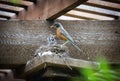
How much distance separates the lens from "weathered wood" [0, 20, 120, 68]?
2637mm

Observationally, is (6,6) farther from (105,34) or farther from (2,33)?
(105,34)

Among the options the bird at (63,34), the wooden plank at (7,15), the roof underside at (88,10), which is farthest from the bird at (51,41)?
the wooden plank at (7,15)

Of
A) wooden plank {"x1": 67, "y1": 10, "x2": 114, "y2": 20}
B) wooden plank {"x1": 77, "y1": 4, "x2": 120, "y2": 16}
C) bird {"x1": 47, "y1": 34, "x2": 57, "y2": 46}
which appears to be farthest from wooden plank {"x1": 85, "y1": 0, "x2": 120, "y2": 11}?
bird {"x1": 47, "y1": 34, "x2": 57, "y2": 46}

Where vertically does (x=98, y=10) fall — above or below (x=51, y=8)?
below

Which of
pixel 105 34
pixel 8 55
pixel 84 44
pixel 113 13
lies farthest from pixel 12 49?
pixel 113 13

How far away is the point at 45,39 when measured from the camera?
8.98ft

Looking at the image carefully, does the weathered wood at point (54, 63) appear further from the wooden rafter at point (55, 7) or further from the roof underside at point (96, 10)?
the roof underside at point (96, 10)

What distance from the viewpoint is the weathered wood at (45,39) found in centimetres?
264

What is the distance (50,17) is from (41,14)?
304 millimetres

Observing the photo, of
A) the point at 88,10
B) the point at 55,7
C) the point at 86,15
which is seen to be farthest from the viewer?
the point at 86,15

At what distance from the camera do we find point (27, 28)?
109 inches

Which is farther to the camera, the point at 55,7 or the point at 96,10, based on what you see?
the point at 96,10

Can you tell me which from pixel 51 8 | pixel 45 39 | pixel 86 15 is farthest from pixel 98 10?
pixel 45 39

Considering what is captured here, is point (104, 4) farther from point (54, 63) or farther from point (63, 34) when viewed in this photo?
point (54, 63)
